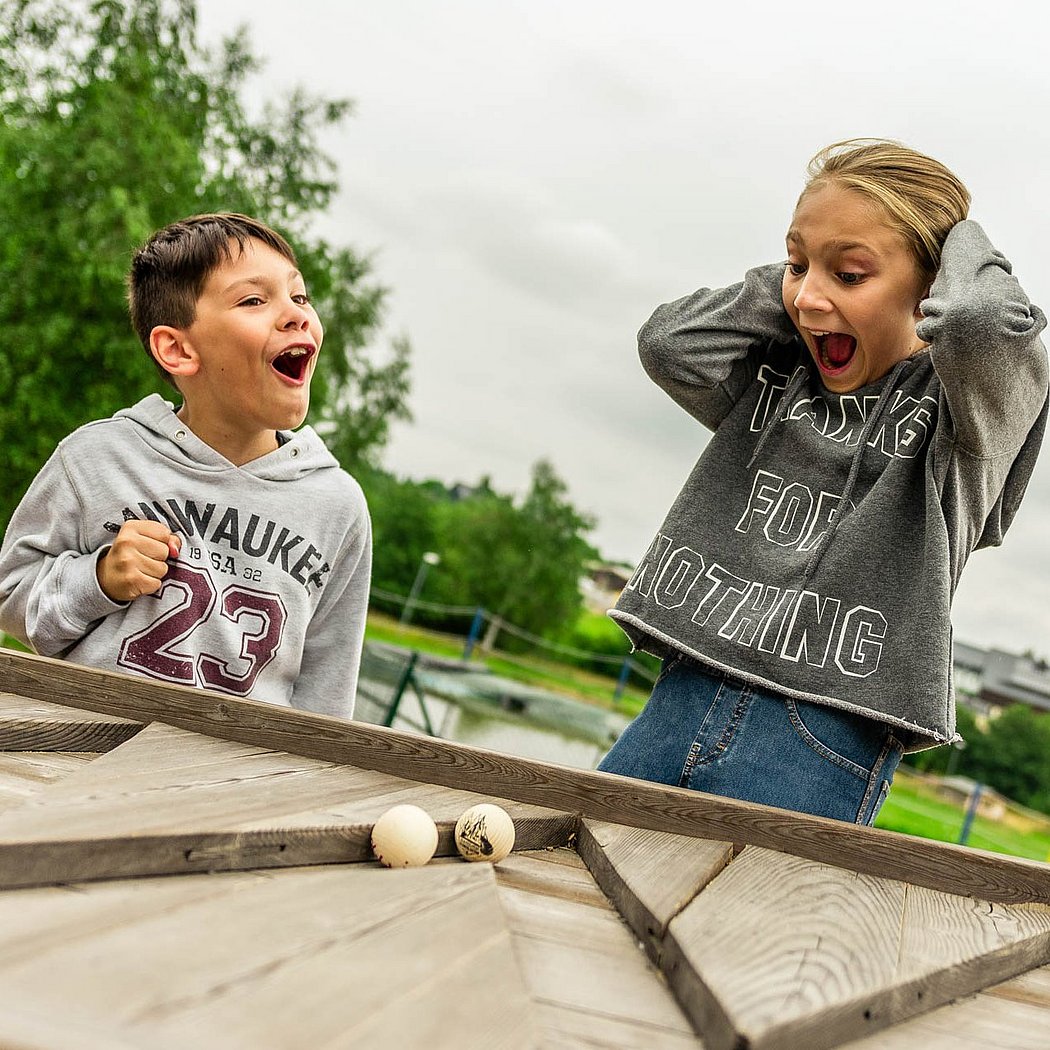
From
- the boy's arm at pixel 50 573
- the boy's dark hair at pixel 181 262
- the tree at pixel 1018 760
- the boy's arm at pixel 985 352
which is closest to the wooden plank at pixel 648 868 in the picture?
the boy's arm at pixel 985 352

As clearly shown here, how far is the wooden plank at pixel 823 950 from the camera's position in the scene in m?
1.00

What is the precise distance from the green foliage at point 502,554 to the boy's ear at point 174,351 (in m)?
37.2

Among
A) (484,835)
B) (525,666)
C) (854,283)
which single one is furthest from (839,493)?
(525,666)

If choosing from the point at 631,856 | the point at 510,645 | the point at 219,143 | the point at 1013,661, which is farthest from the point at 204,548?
the point at 1013,661

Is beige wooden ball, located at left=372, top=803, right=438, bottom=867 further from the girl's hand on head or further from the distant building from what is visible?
the distant building

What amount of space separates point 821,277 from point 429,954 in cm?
148

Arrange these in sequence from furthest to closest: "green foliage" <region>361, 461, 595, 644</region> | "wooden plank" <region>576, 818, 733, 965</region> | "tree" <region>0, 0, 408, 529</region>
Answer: "green foliage" <region>361, 461, 595, 644</region> < "tree" <region>0, 0, 408, 529</region> < "wooden plank" <region>576, 818, 733, 965</region>

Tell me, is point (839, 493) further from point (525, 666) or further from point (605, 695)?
point (605, 695)

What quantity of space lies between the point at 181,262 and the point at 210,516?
24.0 inches

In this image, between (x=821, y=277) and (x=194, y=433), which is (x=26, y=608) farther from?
(x=821, y=277)

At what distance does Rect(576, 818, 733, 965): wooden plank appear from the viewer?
48.6 inches

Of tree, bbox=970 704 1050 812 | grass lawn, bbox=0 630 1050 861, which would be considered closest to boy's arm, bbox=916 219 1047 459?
grass lawn, bbox=0 630 1050 861

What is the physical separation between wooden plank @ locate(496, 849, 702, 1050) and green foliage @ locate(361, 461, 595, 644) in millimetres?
38465

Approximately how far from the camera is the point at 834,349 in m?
2.09
